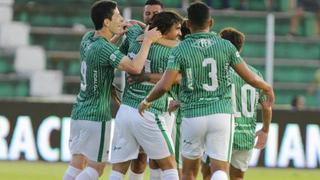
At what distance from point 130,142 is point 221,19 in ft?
46.4

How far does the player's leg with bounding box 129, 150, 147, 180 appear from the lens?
37.5 feet

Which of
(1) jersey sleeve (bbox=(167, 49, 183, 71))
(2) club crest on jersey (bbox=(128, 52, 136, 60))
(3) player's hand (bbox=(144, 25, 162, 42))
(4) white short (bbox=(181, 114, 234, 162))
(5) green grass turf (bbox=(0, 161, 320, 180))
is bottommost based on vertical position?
(5) green grass turf (bbox=(0, 161, 320, 180))

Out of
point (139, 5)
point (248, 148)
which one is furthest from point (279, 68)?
point (248, 148)

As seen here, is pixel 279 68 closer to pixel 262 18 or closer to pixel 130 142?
pixel 262 18

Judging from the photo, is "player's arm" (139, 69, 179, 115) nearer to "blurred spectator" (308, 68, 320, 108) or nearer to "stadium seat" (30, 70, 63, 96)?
"blurred spectator" (308, 68, 320, 108)

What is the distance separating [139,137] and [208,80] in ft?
3.58

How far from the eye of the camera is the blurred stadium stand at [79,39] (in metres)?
24.0

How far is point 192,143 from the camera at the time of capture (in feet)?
33.3

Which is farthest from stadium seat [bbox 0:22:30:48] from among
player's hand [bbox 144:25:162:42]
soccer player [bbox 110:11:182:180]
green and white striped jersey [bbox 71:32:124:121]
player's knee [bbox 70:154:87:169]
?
player's hand [bbox 144:25:162:42]

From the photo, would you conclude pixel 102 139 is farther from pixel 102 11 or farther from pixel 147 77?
pixel 102 11

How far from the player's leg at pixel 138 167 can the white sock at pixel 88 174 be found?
2.58ft

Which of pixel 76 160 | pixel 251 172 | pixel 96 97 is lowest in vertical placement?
pixel 251 172

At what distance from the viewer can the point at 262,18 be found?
2475cm

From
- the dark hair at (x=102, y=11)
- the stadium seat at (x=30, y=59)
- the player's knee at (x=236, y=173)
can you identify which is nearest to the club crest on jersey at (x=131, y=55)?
the dark hair at (x=102, y=11)
